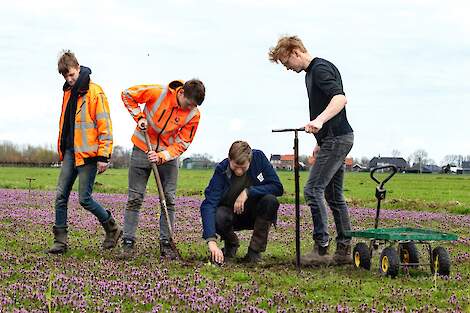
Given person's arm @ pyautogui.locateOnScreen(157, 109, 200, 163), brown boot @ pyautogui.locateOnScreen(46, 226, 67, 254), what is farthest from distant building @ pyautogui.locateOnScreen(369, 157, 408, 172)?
brown boot @ pyautogui.locateOnScreen(46, 226, 67, 254)

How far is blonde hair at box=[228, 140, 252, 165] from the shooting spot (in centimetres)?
884

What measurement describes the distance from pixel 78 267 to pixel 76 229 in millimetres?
4976

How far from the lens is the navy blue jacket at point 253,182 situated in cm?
926

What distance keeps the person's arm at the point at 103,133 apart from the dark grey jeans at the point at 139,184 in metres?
0.37

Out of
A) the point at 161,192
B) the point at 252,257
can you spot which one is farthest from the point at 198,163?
the point at 252,257

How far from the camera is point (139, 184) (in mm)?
9820

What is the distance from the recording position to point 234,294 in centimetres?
700

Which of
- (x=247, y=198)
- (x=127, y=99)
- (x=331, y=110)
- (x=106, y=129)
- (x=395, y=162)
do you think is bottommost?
(x=247, y=198)

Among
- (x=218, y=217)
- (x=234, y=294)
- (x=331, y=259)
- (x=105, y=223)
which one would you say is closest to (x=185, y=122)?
(x=218, y=217)

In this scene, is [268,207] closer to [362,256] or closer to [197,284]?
[362,256]

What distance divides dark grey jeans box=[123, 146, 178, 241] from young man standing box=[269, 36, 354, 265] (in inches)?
80.4

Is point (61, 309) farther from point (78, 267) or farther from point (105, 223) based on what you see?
point (105, 223)

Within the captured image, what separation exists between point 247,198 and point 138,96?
207 centimetres

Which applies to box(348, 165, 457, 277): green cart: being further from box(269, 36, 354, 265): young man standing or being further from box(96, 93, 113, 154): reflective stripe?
box(96, 93, 113, 154): reflective stripe
